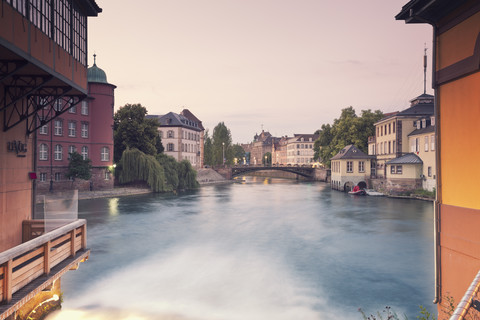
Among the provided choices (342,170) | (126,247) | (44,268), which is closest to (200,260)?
(126,247)

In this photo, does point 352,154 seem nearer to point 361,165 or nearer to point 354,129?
point 361,165

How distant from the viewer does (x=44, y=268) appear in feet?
26.9

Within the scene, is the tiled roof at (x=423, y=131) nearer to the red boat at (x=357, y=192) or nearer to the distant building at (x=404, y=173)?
the distant building at (x=404, y=173)

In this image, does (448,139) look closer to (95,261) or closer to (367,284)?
(367,284)

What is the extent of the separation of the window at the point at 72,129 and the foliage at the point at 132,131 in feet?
36.7

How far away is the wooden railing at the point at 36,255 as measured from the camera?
6.66m

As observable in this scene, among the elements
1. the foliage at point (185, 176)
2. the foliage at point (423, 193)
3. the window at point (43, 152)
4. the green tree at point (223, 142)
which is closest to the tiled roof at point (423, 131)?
the foliage at point (423, 193)

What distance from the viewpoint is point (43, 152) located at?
41594 millimetres

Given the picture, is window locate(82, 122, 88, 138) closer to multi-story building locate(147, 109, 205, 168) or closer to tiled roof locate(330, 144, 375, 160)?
multi-story building locate(147, 109, 205, 168)

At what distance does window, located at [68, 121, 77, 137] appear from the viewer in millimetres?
44812

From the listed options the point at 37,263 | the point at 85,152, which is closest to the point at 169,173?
the point at 85,152

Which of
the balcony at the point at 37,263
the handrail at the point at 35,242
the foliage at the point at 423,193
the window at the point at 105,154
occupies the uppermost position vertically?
the window at the point at 105,154

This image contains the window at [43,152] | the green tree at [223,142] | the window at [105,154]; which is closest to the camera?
the window at [43,152]

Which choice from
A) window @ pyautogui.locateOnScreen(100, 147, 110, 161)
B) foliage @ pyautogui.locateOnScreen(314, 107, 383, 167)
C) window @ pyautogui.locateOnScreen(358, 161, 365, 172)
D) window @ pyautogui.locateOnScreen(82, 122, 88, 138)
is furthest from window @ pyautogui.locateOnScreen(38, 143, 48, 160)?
foliage @ pyautogui.locateOnScreen(314, 107, 383, 167)
